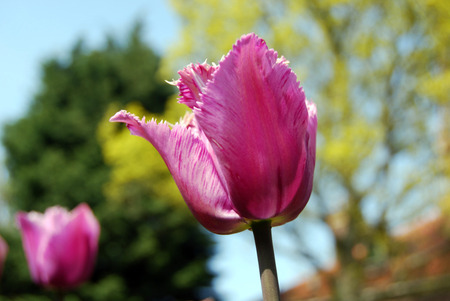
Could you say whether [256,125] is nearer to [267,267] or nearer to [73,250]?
[267,267]

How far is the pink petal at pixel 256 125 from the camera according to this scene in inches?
23.2

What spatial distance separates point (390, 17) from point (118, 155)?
592cm

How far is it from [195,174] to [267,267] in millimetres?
133

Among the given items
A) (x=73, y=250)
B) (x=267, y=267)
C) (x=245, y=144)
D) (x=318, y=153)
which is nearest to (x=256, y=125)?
(x=245, y=144)

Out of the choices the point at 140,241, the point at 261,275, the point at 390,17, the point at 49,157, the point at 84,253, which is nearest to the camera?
the point at 261,275

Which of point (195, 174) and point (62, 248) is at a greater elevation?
point (62, 248)

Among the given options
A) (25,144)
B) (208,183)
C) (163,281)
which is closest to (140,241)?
(163,281)

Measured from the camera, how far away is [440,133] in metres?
9.70

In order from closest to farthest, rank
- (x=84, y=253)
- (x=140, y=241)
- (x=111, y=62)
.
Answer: (x=84, y=253)
(x=140, y=241)
(x=111, y=62)

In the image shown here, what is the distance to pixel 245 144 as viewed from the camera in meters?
0.59

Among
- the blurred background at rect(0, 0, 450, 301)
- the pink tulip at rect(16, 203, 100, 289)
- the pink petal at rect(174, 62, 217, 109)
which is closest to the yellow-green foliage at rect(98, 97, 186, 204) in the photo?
the blurred background at rect(0, 0, 450, 301)

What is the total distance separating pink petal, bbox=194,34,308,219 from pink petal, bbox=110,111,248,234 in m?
0.02

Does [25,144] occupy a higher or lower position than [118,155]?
higher

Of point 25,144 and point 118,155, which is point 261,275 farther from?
point 25,144
